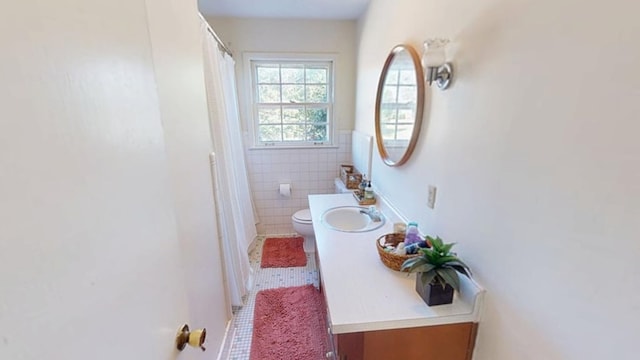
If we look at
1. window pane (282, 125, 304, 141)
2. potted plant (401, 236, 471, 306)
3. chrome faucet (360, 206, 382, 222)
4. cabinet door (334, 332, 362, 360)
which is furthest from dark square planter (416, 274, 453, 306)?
window pane (282, 125, 304, 141)

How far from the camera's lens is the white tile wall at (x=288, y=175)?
10.3ft

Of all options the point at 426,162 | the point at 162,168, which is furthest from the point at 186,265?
the point at 426,162

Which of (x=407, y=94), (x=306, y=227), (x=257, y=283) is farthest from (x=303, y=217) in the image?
(x=407, y=94)

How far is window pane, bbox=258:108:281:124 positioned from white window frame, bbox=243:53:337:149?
5 cm

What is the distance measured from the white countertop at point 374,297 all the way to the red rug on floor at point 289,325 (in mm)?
517

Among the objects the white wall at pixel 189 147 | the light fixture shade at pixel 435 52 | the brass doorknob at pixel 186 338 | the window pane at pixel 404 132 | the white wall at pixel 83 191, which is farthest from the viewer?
the window pane at pixel 404 132

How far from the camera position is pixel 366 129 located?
2.59m

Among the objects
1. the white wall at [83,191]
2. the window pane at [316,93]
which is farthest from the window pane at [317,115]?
the white wall at [83,191]

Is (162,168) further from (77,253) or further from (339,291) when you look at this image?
(339,291)

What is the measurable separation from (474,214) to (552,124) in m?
0.43

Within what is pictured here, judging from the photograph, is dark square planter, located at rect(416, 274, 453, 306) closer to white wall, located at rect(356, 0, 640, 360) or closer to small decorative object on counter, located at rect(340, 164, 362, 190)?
white wall, located at rect(356, 0, 640, 360)

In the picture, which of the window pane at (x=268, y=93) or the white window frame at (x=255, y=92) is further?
the window pane at (x=268, y=93)

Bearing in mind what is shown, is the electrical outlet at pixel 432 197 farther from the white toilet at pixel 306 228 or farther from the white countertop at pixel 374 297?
the white toilet at pixel 306 228

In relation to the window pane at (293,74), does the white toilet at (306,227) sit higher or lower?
lower
